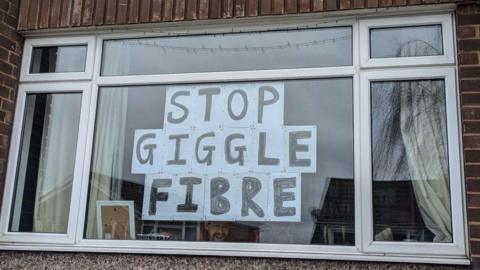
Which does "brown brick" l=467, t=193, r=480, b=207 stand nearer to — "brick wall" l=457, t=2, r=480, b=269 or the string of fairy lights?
"brick wall" l=457, t=2, r=480, b=269

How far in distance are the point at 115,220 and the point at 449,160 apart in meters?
2.31

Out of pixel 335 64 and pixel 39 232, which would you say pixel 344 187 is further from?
pixel 39 232

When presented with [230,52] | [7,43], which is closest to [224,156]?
[230,52]

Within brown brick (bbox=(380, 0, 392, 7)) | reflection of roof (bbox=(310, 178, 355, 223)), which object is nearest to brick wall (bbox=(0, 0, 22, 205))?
reflection of roof (bbox=(310, 178, 355, 223))

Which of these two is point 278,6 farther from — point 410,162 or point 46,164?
point 46,164

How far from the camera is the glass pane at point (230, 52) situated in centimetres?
405

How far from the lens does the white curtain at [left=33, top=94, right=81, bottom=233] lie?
4.21 metres

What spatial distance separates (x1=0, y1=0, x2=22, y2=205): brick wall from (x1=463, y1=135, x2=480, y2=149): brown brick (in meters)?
3.24

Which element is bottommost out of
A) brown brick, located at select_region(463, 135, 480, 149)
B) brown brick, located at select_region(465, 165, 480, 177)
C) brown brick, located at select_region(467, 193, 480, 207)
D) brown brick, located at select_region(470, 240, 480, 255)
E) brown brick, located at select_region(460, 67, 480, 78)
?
brown brick, located at select_region(470, 240, 480, 255)

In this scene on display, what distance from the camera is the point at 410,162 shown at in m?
3.71

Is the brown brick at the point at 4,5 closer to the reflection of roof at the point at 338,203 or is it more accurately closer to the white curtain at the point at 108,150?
the white curtain at the point at 108,150

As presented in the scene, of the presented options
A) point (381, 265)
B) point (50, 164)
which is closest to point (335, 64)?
point (381, 265)

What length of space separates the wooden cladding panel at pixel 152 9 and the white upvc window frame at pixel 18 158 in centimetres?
48

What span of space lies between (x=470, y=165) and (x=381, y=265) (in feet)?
2.68
